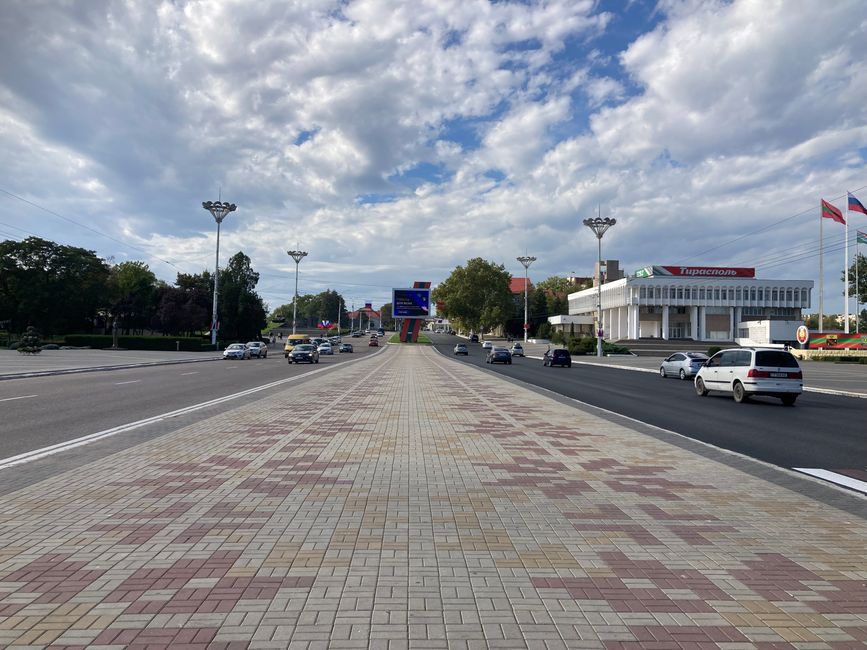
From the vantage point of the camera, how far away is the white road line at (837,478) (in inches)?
299

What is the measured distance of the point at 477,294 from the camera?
127438 millimetres

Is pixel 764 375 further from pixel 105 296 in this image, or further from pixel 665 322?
pixel 665 322

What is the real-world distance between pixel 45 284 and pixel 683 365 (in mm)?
68486

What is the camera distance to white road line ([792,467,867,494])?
7586 millimetres

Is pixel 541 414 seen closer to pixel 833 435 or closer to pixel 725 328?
pixel 833 435

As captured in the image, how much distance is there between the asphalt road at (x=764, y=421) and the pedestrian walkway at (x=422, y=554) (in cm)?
260

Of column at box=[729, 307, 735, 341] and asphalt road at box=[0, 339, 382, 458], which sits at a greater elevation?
column at box=[729, 307, 735, 341]

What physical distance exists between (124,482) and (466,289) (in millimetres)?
120259

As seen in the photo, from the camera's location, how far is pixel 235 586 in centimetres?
417

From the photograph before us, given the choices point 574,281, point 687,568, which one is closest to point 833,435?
point 687,568

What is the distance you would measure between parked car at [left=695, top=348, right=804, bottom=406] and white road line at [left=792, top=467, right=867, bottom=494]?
11.4m

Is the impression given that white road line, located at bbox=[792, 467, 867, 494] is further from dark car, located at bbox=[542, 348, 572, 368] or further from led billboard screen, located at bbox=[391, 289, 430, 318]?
led billboard screen, located at bbox=[391, 289, 430, 318]

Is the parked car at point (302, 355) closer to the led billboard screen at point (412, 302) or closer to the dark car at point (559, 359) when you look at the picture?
the dark car at point (559, 359)

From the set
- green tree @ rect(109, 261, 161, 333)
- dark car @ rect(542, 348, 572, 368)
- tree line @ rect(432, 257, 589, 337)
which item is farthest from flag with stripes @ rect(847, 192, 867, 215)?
green tree @ rect(109, 261, 161, 333)
